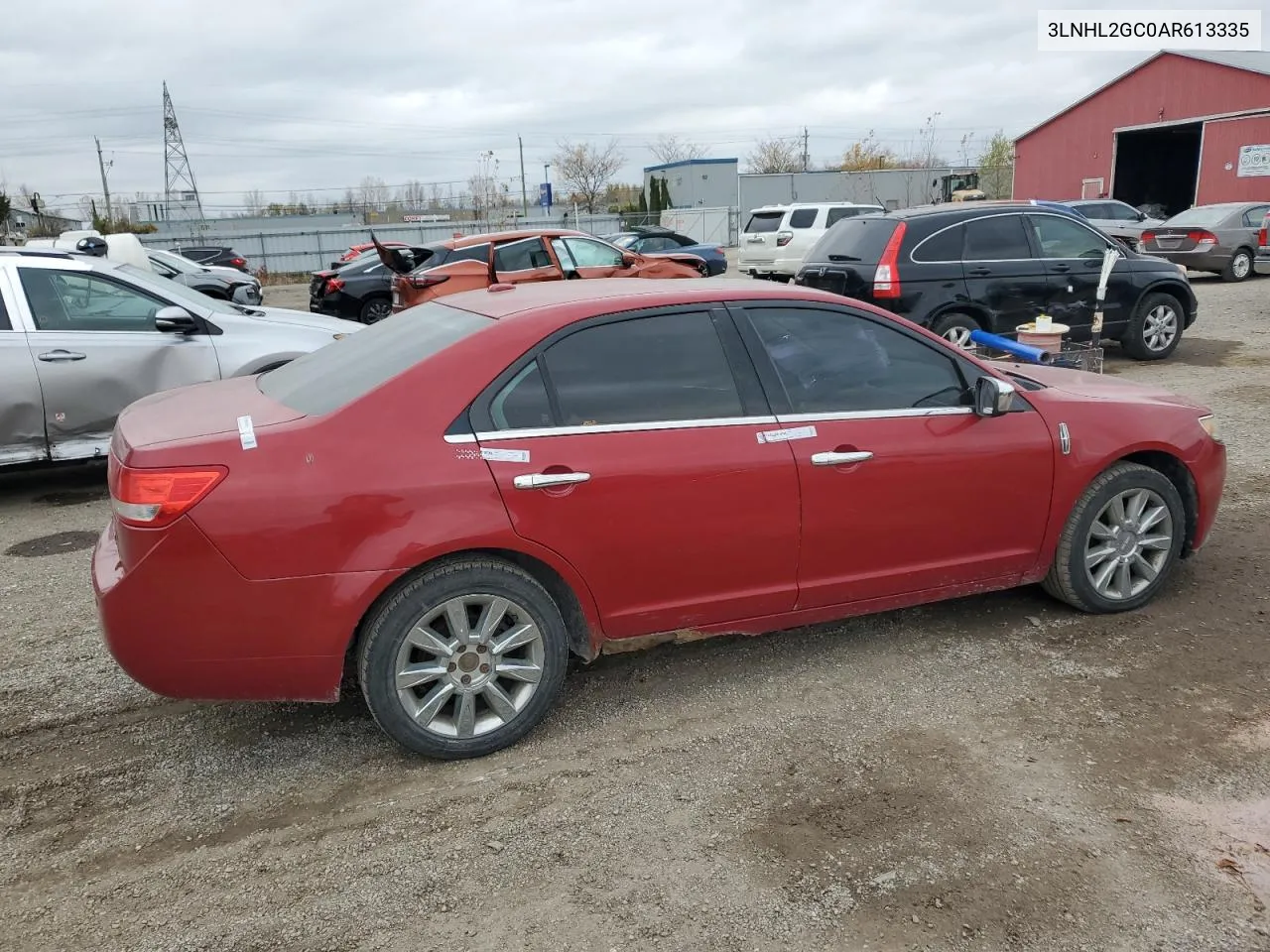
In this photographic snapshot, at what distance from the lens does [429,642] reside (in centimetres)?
327

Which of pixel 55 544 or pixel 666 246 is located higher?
pixel 666 246

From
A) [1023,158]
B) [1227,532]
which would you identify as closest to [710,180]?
[1023,158]

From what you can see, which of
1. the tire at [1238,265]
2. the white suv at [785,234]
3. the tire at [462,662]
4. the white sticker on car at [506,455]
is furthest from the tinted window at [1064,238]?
the tire at [1238,265]

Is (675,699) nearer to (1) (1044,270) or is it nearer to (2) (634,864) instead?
(2) (634,864)

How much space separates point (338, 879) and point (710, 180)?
164ft

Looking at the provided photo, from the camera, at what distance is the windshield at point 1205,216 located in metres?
19.1

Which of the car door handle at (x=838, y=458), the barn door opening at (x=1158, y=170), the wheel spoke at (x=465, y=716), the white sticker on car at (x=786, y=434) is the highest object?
the barn door opening at (x=1158, y=170)

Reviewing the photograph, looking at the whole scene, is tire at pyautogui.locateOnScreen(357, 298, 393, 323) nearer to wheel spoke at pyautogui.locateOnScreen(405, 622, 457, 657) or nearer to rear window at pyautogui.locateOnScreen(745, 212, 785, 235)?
rear window at pyautogui.locateOnScreen(745, 212, 785, 235)

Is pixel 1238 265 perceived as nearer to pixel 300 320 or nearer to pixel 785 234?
pixel 785 234

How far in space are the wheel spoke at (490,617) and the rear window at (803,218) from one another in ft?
63.6

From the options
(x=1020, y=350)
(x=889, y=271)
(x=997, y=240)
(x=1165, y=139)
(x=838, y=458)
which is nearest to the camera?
(x=838, y=458)

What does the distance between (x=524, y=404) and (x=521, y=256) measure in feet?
32.9

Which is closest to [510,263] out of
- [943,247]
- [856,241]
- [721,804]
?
[856,241]

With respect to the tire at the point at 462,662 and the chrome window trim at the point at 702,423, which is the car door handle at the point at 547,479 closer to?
the chrome window trim at the point at 702,423
